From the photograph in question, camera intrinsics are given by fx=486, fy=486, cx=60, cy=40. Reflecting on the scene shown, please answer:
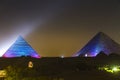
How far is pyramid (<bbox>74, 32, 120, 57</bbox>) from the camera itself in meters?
50.3

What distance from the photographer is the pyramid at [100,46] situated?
165ft

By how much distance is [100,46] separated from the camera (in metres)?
50.3

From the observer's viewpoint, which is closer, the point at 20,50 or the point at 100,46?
the point at 20,50

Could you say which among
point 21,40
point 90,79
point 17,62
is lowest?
point 90,79

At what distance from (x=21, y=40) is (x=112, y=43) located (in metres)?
9.73

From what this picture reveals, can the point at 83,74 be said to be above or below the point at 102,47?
below

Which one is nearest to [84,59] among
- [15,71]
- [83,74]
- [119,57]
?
[119,57]

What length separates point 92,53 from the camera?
5134 centimetres

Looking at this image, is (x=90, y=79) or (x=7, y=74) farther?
(x=90, y=79)

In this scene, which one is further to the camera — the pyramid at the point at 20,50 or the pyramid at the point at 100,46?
the pyramid at the point at 100,46

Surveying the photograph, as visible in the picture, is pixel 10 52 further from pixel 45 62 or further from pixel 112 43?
pixel 112 43

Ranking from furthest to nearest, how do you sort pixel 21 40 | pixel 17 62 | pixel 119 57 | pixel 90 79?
pixel 21 40
pixel 119 57
pixel 17 62
pixel 90 79

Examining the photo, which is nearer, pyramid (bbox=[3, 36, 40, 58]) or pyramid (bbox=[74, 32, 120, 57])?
pyramid (bbox=[3, 36, 40, 58])

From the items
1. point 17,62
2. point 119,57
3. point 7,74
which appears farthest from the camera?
point 119,57
